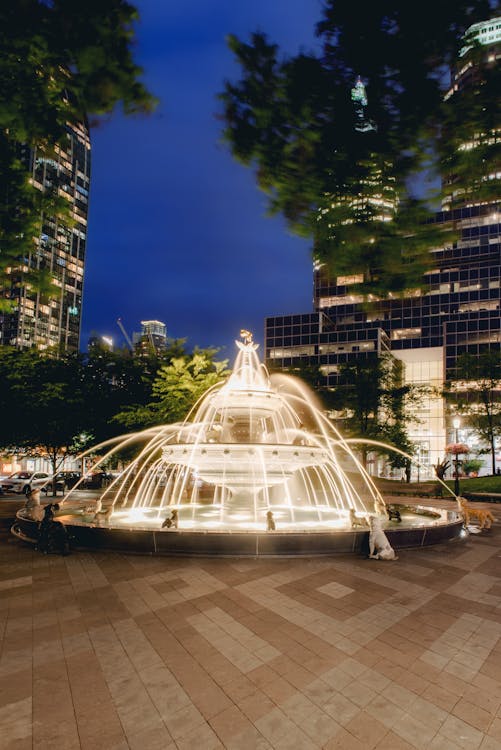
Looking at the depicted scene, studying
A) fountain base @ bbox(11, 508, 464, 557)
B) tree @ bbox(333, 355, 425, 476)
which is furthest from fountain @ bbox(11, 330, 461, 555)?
tree @ bbox(333, 355, 425, 476)

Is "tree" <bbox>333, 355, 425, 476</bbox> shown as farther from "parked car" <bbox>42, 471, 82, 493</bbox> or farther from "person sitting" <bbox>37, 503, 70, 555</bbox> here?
"person sitting" <bbox>37, 503, 70, 555</bbox>

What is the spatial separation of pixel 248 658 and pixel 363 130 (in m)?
7.59

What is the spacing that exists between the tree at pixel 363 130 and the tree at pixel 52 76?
1.59 metres

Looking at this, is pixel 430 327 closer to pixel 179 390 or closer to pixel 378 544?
pixel 179 390

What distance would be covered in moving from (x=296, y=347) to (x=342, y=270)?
9115 centimetres

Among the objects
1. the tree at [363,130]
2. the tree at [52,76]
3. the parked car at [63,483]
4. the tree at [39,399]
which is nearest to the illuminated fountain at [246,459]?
the tree at [363,130]

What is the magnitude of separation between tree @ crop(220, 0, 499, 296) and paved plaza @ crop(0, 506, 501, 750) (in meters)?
5.17

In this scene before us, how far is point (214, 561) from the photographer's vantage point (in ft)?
34.4

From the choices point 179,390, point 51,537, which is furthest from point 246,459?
point 179,390

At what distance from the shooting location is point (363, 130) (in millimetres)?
6270

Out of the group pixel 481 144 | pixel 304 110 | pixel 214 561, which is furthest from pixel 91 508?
pixel 481 144

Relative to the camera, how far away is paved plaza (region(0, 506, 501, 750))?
426 centimetres

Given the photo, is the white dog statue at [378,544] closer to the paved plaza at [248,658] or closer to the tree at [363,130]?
the paved plaza at [248,658]

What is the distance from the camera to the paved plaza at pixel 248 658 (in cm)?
426
